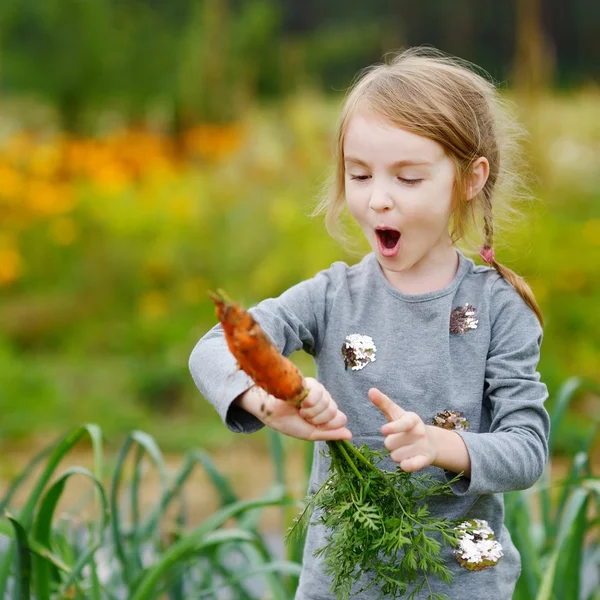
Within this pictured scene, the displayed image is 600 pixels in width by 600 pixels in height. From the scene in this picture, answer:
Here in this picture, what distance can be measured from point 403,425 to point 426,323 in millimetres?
272

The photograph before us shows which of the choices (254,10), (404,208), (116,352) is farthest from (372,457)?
(254,10)

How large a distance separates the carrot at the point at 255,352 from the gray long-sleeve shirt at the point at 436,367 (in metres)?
0.16

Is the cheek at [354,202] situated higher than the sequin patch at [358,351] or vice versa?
the cheek at [354,202]

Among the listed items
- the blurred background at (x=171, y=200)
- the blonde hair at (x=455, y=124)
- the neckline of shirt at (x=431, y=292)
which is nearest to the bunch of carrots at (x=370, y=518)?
the neckline of shirt at (x=431, y=292)

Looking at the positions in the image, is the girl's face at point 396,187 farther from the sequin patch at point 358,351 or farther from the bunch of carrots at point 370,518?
the bunch of carrots at point 370,518

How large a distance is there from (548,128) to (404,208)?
492 centimetres

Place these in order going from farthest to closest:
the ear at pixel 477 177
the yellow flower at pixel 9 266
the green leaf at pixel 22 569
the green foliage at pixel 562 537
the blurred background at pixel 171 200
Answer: the yellow flower at pixel 9 266 < the blurred background at pixel 171 200 < the green foliage at pixel 562 537 < the green leaf at pixel 22 569 < the ear at pixel 477 177

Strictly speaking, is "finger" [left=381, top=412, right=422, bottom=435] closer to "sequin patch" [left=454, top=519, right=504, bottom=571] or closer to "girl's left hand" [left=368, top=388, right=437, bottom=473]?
"girl's left hand" [left=368, top=388, right=437, bottom=473]

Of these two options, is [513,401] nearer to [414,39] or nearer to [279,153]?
[279,153]

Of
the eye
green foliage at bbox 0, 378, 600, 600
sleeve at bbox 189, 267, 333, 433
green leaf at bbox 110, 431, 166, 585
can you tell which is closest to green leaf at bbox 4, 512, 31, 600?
green foliage at bbox 0, 378, 600, 600

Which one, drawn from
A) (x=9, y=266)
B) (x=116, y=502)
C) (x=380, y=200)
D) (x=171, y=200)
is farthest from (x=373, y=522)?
(x=171, y=200)

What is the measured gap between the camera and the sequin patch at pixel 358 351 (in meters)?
1.47

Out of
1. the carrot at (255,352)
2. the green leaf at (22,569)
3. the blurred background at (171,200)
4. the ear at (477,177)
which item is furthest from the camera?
the blurred background at (171,200)

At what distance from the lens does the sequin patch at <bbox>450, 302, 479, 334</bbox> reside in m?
1.46
